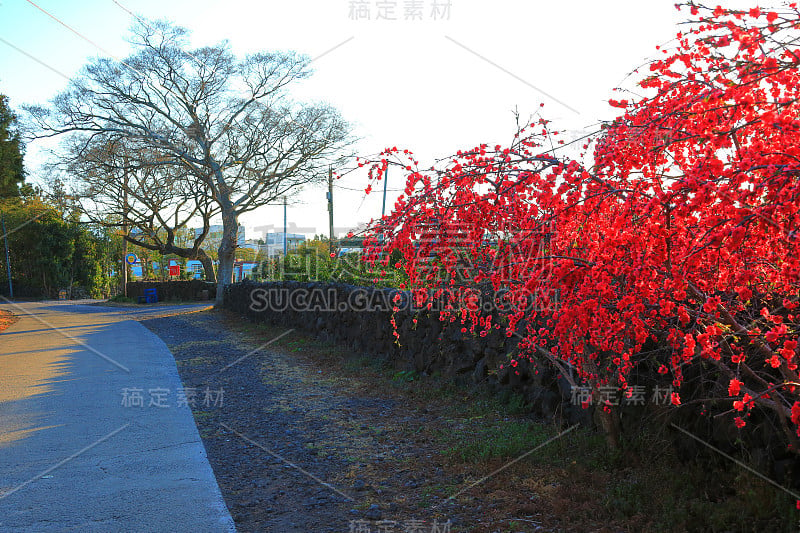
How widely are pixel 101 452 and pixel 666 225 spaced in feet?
15.9

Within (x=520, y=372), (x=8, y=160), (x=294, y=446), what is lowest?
(x=294, y=446)

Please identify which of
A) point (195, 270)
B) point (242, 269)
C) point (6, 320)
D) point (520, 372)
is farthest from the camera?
point (195, 270)

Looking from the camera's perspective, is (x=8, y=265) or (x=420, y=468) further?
(x=8, y=265)

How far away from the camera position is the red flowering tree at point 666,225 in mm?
2596

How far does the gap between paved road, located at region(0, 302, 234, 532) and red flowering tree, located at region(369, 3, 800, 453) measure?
Result: 7.40 ft

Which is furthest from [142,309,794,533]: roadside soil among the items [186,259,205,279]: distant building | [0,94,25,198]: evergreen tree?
[186,259,205,279]: distant building

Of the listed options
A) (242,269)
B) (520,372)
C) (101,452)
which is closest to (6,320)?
(101,452)

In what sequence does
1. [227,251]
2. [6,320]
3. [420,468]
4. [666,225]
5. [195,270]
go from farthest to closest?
[195,270] < [227,251] < [6,320] < [420,468] < [666,225]

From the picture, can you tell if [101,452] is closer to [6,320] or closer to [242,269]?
[6,320]

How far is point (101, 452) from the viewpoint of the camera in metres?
5.21

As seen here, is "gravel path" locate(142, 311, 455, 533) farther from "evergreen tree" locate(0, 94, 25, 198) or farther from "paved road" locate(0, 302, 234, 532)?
"evergreen tree" locate(0, 94, 25, 198)

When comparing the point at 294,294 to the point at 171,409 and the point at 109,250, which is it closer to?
the point at 171,409

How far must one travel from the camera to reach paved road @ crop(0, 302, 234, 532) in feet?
12.7

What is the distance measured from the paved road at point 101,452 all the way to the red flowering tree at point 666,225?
88.8 inches
